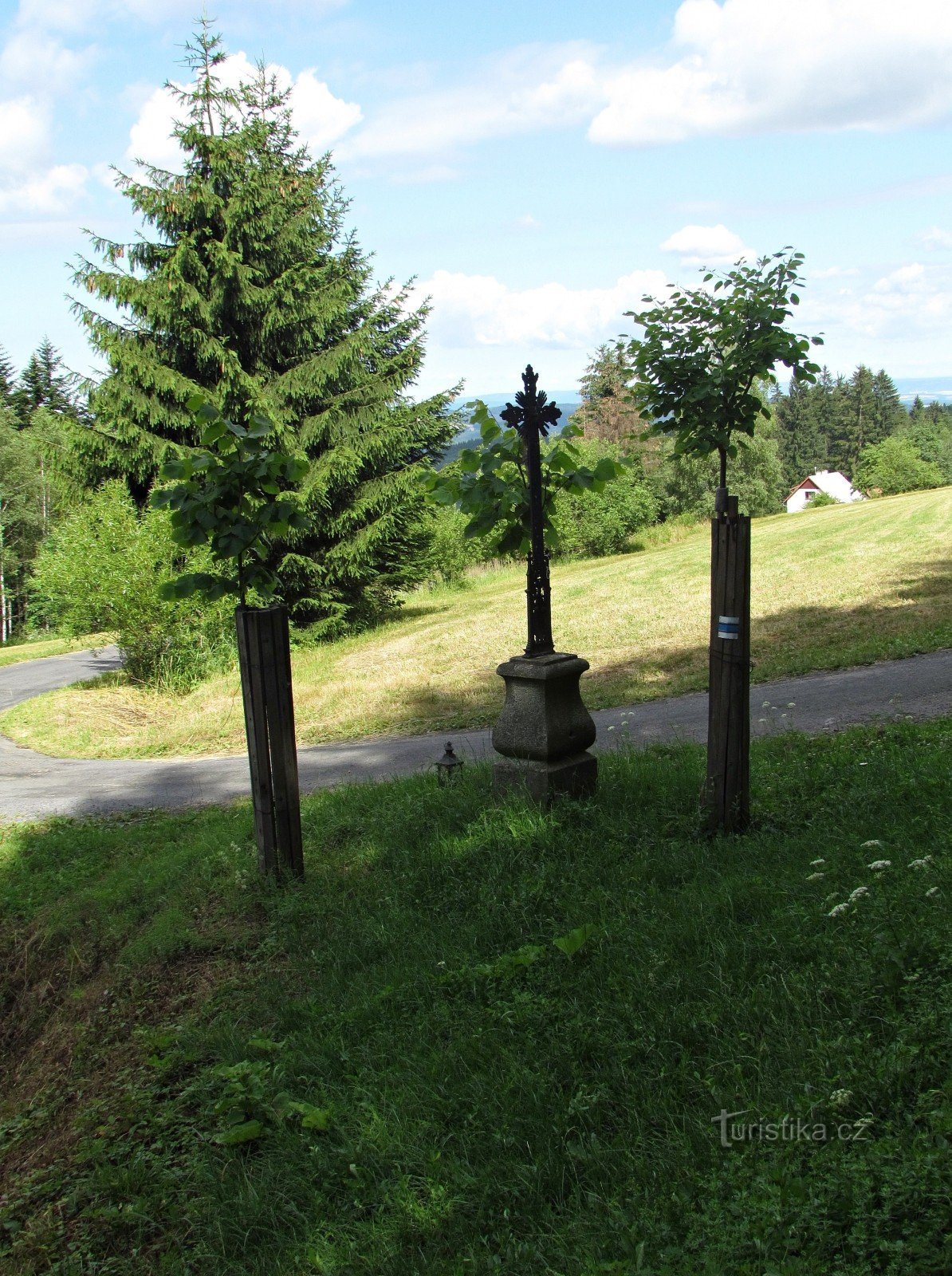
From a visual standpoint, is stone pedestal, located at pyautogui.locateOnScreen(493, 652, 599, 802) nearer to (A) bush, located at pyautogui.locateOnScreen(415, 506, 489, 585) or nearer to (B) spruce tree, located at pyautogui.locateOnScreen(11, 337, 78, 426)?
→ (A) bush, located at pyautogui.locateOnScreen(415, 506, 489, 585)

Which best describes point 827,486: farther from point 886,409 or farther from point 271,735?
point 271,735

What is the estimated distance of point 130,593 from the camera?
49.7 feet

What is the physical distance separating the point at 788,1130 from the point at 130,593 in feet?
47.0

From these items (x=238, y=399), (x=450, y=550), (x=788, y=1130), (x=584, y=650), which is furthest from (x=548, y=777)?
(x=450, y=550)

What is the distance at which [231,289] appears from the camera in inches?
669

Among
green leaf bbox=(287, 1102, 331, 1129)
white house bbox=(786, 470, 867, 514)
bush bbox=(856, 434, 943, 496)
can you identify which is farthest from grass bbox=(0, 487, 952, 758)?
white house bbox=(786, 470, 867, 514)

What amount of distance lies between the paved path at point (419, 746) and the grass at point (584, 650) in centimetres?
70

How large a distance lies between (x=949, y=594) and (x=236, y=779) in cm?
1036

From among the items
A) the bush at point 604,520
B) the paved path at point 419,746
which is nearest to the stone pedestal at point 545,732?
the paved path at point 419,746

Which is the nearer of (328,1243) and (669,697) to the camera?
(328,1243)

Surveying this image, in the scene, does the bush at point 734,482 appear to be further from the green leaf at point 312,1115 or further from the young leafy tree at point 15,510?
the green leaf at point 312,1115

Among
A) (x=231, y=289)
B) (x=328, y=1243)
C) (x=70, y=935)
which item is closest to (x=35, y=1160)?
(x=328, y=1243)

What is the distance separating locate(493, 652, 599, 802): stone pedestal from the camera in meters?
5.61

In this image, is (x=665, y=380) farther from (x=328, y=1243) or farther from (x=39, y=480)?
(x=39, y=480)
